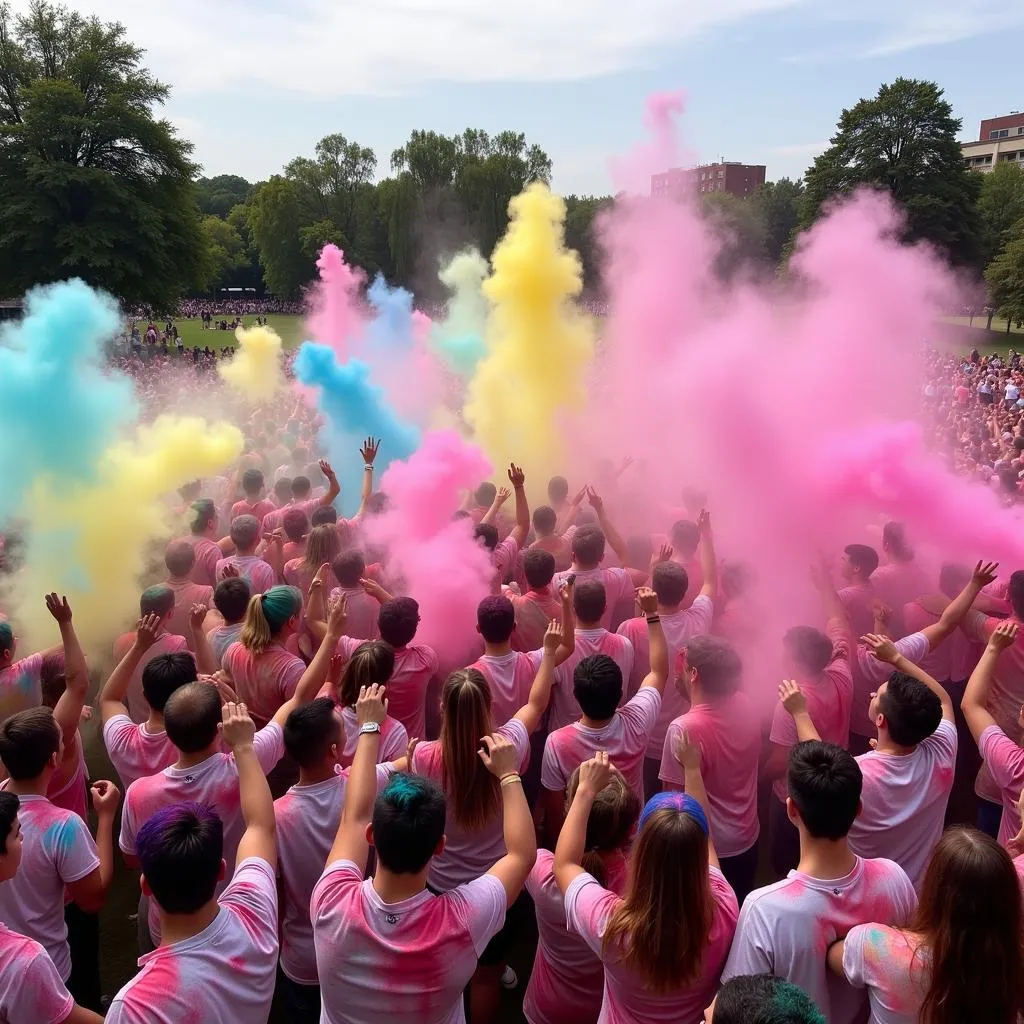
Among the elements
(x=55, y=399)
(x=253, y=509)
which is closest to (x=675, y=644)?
(x=253, y=509)

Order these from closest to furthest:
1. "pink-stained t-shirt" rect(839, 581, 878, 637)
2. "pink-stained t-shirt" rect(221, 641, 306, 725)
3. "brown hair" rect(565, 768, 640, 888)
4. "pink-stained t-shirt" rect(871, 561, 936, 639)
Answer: "brown hair" rect(565, 768, 640, 888)
"pink-stained t-shirt" rect(221, 641, 306, 725)
"pink-stained t-shirt" rect(839, 581, 878, 637)
"pink-stained t-shirt" rect(871, 561, 936, 639)

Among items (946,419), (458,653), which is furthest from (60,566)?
(946,419)

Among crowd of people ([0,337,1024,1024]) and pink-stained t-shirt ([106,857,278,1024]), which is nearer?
pink-stained t-shirt ([106,857,278,1024])

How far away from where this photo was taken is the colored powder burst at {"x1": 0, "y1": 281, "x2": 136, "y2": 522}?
6.52 m

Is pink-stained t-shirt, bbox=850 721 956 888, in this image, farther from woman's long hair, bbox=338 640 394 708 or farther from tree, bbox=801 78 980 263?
tree, bbox=801 78 980 263

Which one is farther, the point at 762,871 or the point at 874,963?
the point at 762,871

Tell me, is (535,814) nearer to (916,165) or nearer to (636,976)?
(636,976)

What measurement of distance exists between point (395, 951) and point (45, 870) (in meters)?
1.47

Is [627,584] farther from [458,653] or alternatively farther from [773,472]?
[773,472]

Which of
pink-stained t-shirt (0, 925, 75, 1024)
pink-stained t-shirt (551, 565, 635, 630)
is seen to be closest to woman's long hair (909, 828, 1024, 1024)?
pink-stained t-shirt (0, 925, 75, 1024)

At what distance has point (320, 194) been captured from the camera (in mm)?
63406

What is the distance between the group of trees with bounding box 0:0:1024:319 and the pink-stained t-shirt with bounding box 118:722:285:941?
404 inches

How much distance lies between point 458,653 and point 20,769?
2873mm

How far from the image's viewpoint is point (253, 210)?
2253 inches
